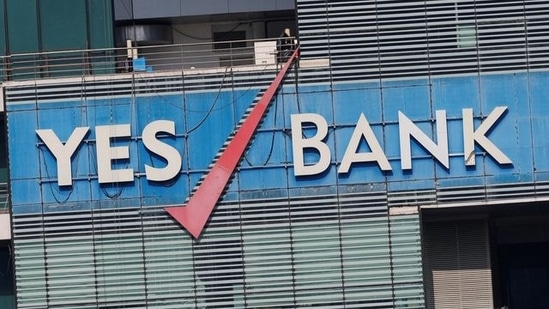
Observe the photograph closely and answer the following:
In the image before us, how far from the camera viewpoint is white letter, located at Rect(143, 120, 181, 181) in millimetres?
45312

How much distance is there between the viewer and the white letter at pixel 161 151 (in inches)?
1784

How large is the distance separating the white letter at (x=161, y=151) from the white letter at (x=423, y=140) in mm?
6498

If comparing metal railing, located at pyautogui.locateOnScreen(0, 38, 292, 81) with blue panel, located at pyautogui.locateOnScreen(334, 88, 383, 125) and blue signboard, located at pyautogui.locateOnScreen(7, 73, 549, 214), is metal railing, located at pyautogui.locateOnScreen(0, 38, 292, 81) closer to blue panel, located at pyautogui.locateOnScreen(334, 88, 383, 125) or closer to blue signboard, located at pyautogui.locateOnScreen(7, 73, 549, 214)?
blue signboard, located at pyautogui.locateOnScreen(7, 73, 549, 214)

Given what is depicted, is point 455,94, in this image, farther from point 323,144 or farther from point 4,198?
point 4,198

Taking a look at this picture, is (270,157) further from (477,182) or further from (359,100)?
(477,182)

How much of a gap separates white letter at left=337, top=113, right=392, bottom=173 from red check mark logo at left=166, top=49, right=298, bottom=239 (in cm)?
268

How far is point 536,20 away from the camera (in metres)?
45.3

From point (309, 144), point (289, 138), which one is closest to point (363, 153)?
point (309, 144)

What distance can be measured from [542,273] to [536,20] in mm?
12075

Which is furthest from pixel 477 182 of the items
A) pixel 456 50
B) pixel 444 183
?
pixel 456 50

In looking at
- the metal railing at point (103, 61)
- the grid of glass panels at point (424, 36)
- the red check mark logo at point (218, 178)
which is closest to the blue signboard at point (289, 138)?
the red check mark logo at point (218, 178)

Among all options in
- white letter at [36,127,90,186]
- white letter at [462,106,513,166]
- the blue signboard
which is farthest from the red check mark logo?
white letter at [462,106,513,166]

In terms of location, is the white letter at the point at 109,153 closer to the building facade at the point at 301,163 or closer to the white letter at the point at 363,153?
the building facade at the point at 301,163

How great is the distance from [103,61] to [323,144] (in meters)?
7.66
